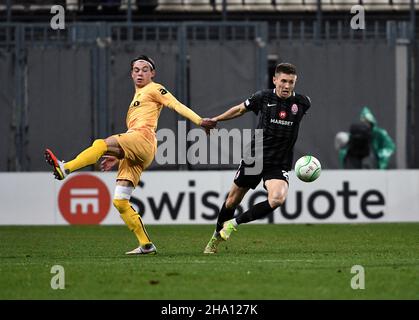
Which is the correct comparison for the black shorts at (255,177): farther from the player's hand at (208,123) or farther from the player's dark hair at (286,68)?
the player's dark hair at (286,68)

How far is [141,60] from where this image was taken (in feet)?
41.1

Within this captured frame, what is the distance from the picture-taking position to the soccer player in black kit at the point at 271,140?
12086 millimetres

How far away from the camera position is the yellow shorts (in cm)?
1205

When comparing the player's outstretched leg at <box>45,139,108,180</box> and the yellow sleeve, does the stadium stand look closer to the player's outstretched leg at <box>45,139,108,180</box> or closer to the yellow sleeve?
the yellow sleeve

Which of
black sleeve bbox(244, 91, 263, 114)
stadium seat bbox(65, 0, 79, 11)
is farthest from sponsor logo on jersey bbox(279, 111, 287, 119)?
stadium seat bbox(65, 0, 79, 11)

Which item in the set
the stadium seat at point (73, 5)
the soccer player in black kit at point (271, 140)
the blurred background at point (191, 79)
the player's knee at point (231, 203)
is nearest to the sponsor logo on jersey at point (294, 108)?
the soccer player in black kit at point (271, 140)

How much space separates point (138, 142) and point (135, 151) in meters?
0.12

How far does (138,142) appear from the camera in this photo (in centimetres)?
1214

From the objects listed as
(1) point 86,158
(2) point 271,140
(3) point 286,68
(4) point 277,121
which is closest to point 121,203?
(1) point 86,158

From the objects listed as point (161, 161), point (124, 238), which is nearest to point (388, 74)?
point (161, 161)

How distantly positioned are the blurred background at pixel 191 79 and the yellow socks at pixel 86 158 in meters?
9.63
